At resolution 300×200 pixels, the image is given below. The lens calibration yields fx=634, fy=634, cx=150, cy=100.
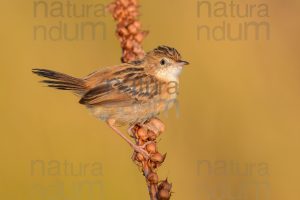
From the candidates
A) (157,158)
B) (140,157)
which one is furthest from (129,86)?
(157,158)

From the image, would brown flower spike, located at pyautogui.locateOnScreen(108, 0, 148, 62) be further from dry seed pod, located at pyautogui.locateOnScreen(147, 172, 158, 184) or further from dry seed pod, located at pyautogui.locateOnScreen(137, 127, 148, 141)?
dry seed pod, located at pyautogui.locateOnScreen(147, 172, 158, 184)

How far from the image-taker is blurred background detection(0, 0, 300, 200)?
7375mm

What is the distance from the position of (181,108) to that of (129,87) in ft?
7.30

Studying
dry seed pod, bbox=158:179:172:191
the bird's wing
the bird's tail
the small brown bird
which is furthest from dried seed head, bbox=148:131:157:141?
the bird's tail

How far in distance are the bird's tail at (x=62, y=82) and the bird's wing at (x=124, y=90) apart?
0.52ft

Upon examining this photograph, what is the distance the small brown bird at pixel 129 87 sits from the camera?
5.60m

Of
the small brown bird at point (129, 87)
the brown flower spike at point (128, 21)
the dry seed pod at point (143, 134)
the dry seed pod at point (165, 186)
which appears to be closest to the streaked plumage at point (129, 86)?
the small brown bird at point (129, 87)

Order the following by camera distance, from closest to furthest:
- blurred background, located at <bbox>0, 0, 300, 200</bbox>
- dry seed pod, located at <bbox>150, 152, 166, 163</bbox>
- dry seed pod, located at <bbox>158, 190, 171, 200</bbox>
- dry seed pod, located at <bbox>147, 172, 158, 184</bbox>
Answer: dry seed pod, located at <bbox>158, 190, 171, 200</bbox>
dry seed pod, located at <bbox>147, 172, 158, 184</bbox>
dry seed pod, located at <bbox>150, 152, 166, 163</bbox>
blurred background, located at <bbox>0, 0, 300, 200</bbox>

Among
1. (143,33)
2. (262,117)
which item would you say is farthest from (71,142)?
(143,33)

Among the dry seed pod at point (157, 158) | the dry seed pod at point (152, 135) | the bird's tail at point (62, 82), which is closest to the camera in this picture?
the dry seed pod at point (157, 158)

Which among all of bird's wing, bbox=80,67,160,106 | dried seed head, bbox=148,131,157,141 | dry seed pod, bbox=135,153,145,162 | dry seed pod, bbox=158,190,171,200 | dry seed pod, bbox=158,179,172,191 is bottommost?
dry seed pod, bbox=158,190,171,200

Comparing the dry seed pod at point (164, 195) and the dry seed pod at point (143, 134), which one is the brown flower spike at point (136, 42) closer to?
the dry seed pod at point (143, 134)

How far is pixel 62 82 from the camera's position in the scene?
566 centimetres

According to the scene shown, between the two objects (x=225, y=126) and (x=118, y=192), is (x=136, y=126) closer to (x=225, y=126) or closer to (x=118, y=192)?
(x=118, y=192)
